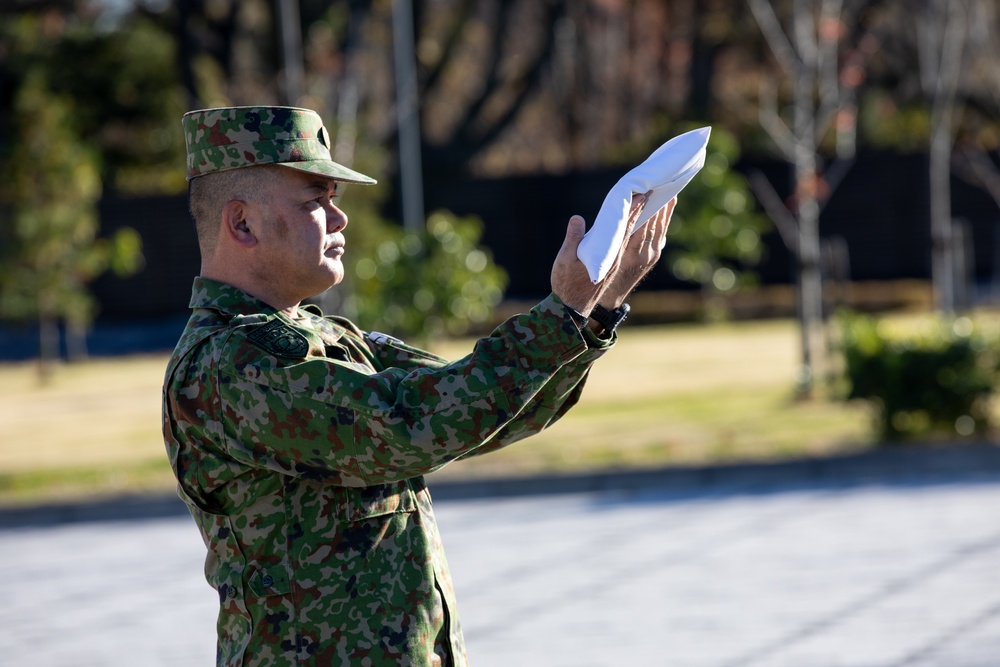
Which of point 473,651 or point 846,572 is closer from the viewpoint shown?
point 473,651

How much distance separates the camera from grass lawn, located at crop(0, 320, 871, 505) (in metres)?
10.7

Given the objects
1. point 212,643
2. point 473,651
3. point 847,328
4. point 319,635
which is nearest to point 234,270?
point 319,635

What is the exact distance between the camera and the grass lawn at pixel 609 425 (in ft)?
35.2

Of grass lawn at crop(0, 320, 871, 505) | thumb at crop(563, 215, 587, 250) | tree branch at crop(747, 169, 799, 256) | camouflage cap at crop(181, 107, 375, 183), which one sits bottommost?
grass lawn at crop(0, 320, 871, 505)

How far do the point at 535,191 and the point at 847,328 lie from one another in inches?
779

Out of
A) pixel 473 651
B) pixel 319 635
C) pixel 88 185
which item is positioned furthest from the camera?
pixel 88 185

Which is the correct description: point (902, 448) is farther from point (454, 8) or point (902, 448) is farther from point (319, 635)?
point (454, 8)

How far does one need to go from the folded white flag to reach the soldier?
0.04 meters

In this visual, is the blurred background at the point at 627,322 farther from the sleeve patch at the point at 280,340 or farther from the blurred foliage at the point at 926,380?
the sleeve patch at the point at 280,340

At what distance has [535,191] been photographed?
30484 millimetres

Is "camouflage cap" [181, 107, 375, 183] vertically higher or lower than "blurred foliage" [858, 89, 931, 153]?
lower

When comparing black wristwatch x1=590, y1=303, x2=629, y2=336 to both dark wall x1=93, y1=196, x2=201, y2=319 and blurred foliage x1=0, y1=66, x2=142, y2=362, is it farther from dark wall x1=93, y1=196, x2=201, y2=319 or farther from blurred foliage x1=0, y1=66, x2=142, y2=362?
dark wall x1=93, y1=196, x2=201, y2=319

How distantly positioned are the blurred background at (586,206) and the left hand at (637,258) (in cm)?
793

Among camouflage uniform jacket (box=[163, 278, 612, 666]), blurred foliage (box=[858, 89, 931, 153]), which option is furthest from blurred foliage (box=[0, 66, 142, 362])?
camouflage uniform jacket (box=[163, 278, 612, 666])
